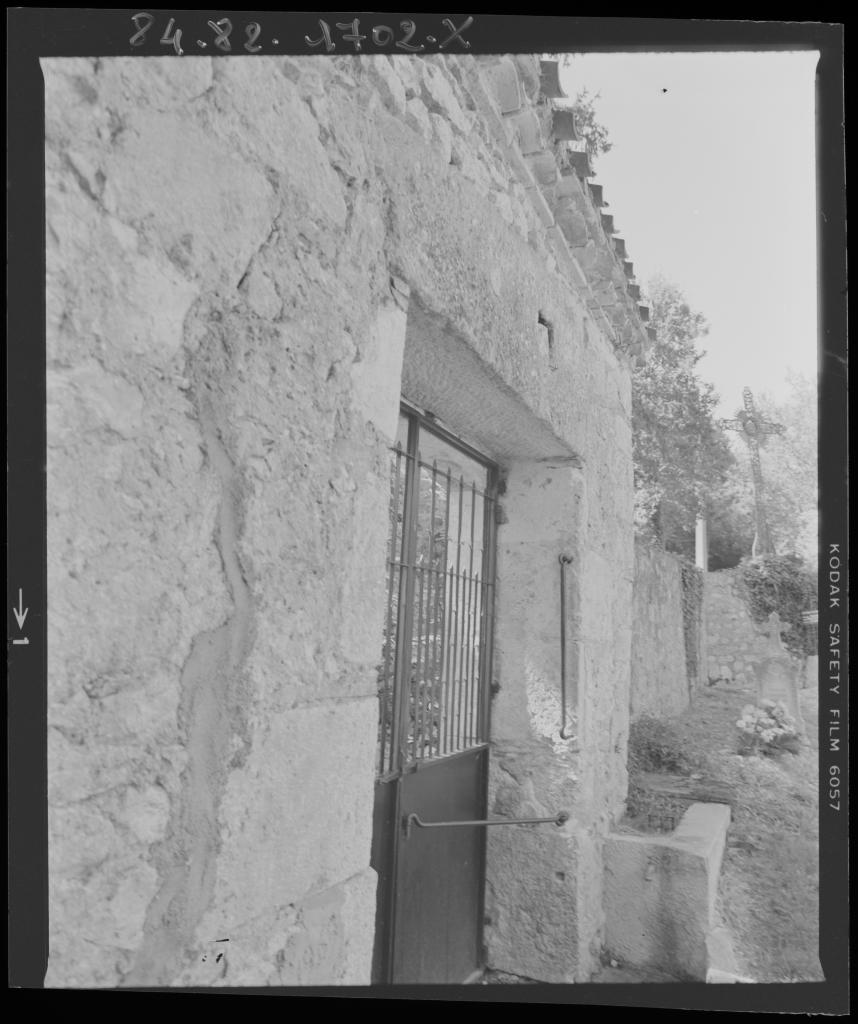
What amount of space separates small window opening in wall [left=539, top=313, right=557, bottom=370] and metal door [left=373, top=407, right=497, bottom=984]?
0.46m

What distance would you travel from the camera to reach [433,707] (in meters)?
2.56

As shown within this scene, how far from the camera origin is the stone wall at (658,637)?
23.6 feet

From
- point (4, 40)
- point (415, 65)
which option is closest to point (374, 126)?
point (415, 65)

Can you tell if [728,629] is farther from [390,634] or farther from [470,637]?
[390,634]

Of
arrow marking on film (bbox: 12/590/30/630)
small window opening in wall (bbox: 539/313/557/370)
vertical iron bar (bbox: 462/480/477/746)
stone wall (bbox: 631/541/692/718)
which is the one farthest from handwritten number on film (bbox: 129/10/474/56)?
stone wall (bbox: 631/541/692/718)

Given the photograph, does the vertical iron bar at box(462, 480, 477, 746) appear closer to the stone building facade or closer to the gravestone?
the stone building facade

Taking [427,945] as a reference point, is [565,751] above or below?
above

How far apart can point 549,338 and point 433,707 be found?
144cm

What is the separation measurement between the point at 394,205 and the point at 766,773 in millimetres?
5321

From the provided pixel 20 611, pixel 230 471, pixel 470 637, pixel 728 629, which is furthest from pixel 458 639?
pixel 728 629

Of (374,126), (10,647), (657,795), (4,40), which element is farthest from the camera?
(657,795)

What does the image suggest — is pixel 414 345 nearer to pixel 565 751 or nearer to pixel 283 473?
pixel 283 473

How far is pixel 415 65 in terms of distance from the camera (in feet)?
6.10

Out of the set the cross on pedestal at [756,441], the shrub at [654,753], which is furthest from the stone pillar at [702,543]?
the shrub at [654,753]
